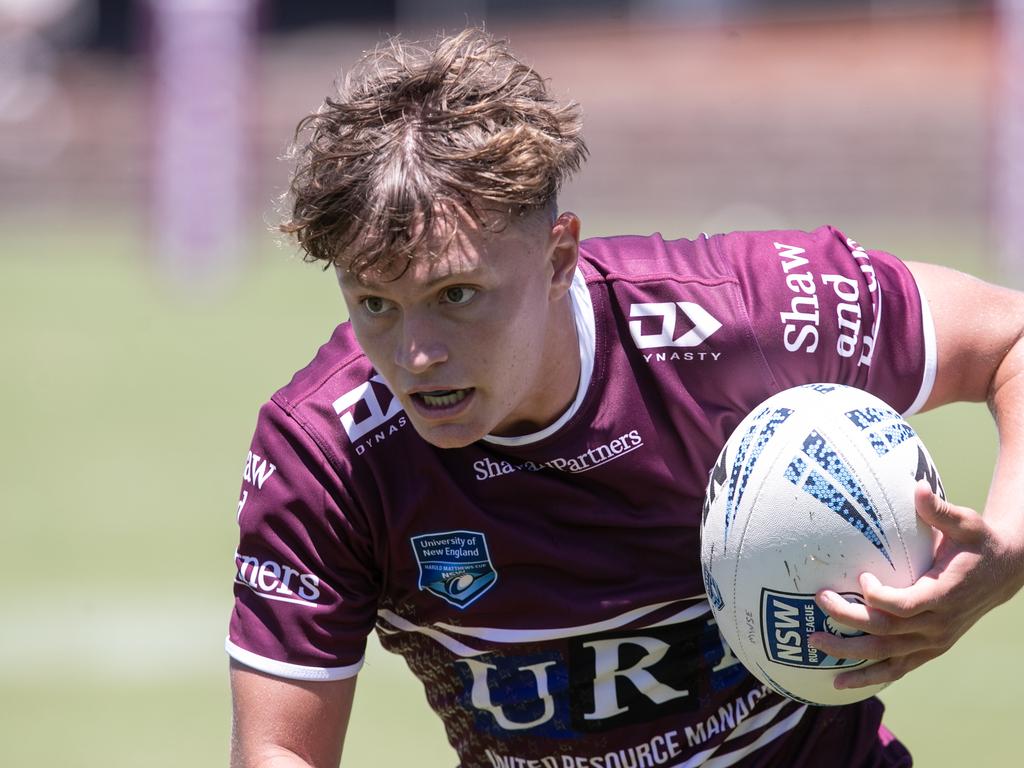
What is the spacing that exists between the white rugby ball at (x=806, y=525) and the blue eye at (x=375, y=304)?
0.81 metres

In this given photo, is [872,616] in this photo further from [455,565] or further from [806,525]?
[455,565]

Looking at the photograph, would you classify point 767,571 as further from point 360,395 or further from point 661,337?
point 360,395

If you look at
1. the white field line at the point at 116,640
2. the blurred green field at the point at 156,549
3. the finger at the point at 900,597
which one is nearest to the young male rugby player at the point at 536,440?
the finger at the point at 900,597

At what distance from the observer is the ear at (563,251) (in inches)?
134

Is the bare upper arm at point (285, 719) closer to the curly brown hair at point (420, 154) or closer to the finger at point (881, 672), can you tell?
the curly brown hair at point (420, 154)

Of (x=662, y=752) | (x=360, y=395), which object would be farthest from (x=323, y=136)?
(x=662, y=752)

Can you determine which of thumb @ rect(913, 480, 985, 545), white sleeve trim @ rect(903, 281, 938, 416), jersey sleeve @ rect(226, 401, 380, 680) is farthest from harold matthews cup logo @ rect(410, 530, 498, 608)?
white sleeve trim @ rect(903, 281, 938, 416)

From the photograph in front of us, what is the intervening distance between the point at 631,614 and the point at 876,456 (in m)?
0.68

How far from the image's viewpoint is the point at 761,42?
21.5m

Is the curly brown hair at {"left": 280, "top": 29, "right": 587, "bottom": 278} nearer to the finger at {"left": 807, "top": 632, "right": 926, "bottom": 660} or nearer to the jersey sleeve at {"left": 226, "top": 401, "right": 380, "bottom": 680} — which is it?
the jersey sleeve at {"left": 226, "top": 401, "right": 380, "bottom": 680}

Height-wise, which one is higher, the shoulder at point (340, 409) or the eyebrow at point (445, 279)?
the eyebrow at point (445, 279)

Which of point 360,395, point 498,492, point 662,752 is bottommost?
point 662,752

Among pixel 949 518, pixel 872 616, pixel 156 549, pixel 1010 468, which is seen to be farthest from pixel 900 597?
pixel 156 549

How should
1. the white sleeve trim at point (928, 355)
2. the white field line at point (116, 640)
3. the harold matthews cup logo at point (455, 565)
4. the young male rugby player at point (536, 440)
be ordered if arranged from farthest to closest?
the white field line at point (116, 640) → the white sleeve trim at point (928, 355) → the harold matthews cup logo at point (455, 565) → the young male rugby player at point (536, 440)
